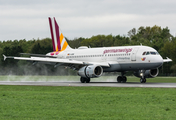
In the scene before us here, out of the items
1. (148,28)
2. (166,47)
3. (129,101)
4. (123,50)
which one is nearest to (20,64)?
(166,47)

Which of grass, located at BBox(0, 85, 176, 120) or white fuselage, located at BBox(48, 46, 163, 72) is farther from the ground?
white fuselage, located at BBox(48, 46, 163, 72)

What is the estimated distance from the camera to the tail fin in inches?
2095

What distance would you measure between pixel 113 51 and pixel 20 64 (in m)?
47.1

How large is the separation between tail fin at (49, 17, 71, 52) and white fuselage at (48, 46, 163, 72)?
19.1 feet

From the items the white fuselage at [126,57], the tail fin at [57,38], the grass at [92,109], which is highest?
the tail fin at [57,38]

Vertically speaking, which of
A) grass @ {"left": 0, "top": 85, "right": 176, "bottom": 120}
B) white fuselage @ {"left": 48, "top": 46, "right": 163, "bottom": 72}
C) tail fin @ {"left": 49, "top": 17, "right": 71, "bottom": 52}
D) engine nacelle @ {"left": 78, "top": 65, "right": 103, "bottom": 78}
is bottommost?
grass @ {"left": 0, "top": 85, "right": 176, "bottom": 120}

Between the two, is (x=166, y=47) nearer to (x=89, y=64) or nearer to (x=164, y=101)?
(x=89, y=64)

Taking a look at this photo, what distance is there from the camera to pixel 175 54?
97.2 m

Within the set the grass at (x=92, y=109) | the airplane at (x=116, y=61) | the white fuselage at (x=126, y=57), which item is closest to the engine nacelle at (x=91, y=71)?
the airplane at (x=116, y=61)

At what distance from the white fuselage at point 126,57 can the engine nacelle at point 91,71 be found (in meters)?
1.69

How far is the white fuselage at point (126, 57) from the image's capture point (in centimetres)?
3953

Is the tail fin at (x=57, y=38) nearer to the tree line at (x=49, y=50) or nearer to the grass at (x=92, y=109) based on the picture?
the tree line at (x=49, y=50)

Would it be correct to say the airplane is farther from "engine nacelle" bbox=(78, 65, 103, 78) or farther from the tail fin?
the tail fin

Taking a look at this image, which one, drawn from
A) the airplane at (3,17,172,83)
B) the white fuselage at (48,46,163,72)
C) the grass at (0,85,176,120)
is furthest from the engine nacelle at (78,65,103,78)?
the grass at (0,85,176,120)
